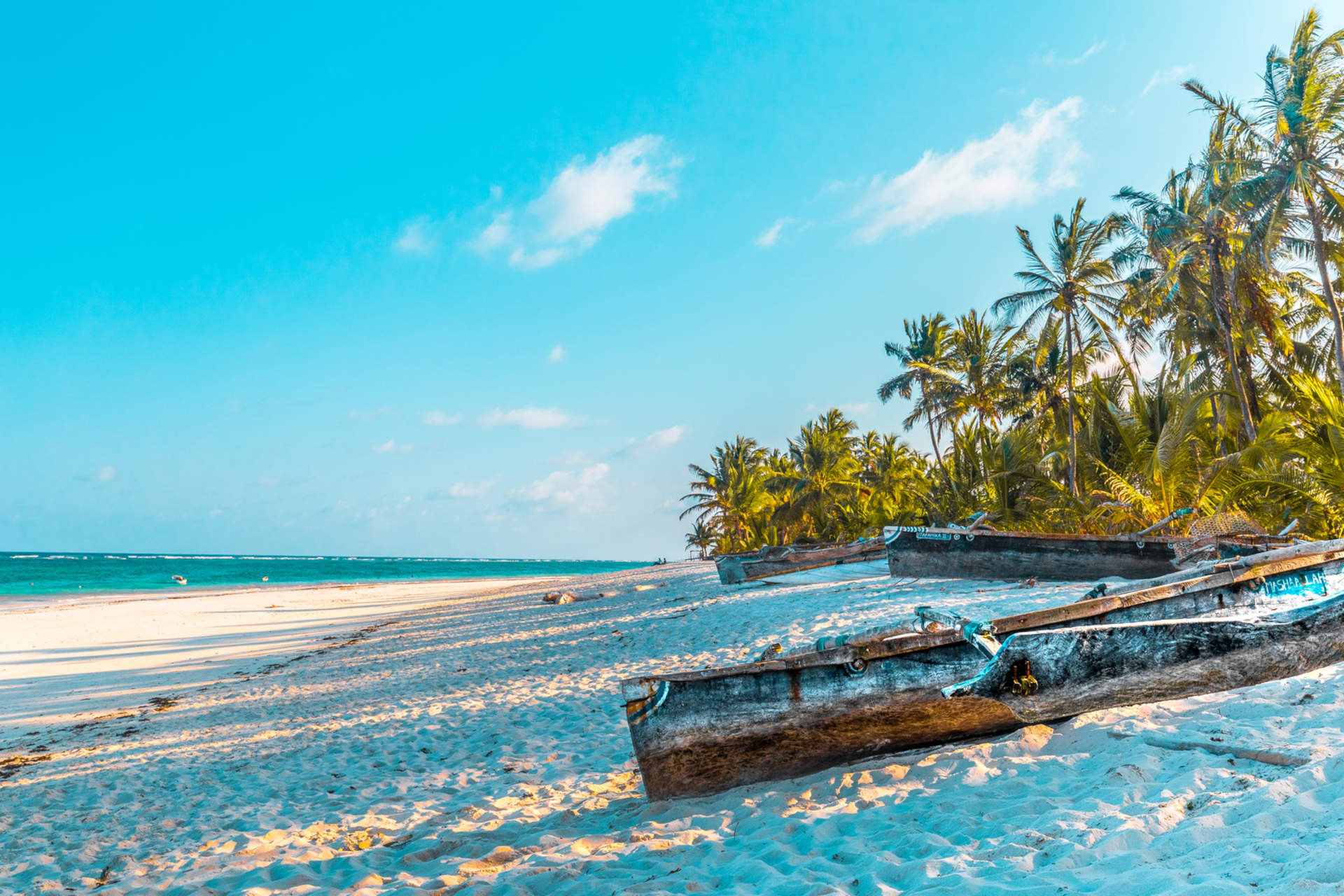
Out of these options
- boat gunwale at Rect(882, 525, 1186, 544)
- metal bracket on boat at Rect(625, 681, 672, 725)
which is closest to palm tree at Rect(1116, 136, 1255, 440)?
boat gunwale at Rect(882, 525, 1186, 544)

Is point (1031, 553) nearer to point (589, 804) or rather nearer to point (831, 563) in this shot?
point (831, 563)

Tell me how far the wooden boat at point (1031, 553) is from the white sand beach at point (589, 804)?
3.44 m

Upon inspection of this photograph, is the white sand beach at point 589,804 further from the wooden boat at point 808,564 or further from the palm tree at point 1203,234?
the palm tree at point 1203,234

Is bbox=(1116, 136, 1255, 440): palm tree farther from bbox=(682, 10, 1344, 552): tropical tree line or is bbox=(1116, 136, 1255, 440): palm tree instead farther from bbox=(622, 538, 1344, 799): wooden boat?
bbox=(622, 538, 1344, 799): wooden boat

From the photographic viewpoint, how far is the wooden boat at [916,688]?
13.9ft

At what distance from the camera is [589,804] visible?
182 inches

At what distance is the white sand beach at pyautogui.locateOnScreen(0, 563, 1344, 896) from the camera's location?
294cm

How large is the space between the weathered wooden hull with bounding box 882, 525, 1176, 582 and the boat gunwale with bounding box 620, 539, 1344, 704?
577 centimetres

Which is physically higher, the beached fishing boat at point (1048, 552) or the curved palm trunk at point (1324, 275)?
the curved palm trunk at point (1324, 275)

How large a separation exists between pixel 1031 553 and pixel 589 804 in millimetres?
10461

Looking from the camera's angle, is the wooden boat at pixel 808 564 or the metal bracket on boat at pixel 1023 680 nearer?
the metal bracket on boat at pixel 1023 680

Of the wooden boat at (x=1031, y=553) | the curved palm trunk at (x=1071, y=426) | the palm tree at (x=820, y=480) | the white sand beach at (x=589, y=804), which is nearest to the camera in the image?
the white sand beach at (x=589, y=804)

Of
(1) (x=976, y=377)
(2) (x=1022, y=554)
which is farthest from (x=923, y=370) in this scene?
(2) (x=1022, y=554)

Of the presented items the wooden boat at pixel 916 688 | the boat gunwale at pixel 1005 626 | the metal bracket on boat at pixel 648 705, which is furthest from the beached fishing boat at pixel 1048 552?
the metal bracket on boat at pixel 648 705
